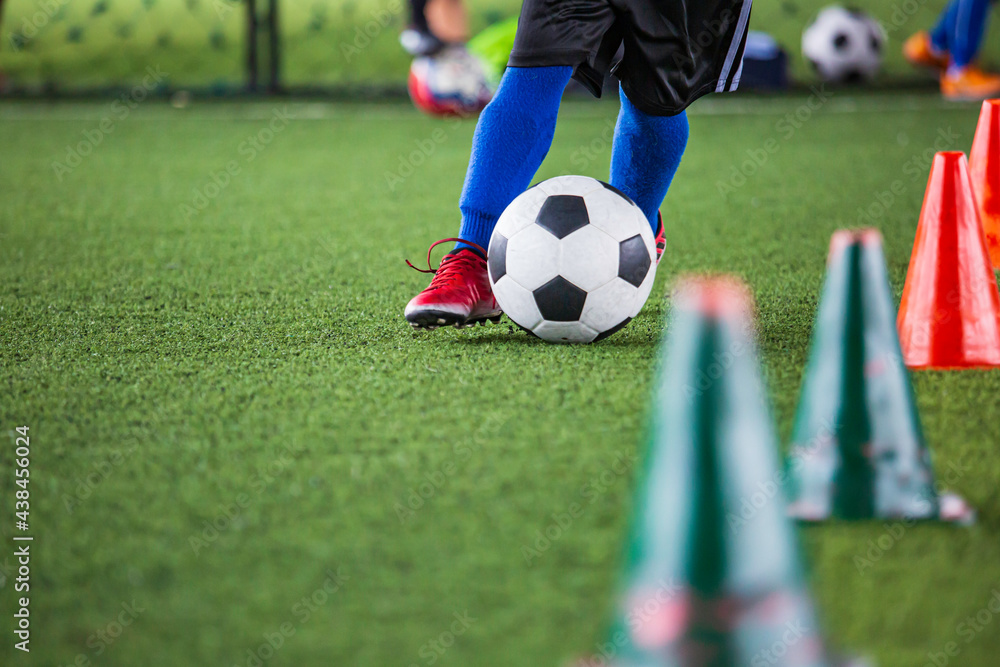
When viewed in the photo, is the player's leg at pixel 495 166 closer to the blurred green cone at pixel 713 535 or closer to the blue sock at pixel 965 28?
the blurred green cone at pixel 713 535

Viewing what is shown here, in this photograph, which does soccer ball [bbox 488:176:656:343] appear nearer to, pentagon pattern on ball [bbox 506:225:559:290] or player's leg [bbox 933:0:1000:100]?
pentagon pattern on ball [bbox 506:225:559:290]

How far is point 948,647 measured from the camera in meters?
1.06

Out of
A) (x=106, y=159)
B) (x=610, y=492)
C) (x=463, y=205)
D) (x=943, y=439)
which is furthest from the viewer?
(x=106, y=159)

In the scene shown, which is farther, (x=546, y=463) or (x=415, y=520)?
(x=546, y=463)

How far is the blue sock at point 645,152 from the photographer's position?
8.49 ft

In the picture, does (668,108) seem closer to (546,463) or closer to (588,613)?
(546,463)

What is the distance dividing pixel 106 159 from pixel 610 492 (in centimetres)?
495

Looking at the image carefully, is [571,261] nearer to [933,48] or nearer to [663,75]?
[663,75]

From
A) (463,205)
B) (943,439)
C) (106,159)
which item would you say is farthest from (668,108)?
(106,159)

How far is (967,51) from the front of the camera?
8.37m

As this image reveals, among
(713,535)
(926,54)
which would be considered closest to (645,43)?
(713,535)

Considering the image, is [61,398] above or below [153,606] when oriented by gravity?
below

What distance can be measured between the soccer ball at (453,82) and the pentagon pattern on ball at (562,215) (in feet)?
17.2

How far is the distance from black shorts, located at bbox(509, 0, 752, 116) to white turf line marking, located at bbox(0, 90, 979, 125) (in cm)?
514
